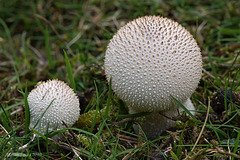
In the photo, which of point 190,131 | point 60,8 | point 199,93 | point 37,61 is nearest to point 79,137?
point 190,131

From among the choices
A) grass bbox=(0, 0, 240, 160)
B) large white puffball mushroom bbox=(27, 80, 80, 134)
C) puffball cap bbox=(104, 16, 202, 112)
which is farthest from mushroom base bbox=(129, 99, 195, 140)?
large white puffball mushroom bbox=(27, 80, 80, 134)

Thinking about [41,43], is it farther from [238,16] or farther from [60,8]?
[238,16]

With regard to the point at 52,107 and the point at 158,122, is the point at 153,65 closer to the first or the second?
the point at 158,122

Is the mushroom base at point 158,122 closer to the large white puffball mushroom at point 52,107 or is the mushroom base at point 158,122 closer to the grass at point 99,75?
the grass at point 99,75

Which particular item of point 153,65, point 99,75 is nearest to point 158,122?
point 153,65

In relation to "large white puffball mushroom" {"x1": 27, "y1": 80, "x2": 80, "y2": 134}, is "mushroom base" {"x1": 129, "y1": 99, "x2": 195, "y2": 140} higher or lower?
lower

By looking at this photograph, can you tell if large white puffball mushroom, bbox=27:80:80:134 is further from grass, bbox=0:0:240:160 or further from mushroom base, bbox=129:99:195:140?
mushroom base, bbox=129:99:195:140

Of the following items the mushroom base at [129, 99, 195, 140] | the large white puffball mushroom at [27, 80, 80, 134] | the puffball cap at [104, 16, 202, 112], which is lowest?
the mushroom base at [129, 99, 195, 140]

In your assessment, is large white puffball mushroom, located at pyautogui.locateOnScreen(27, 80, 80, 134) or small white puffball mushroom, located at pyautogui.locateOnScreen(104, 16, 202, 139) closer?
small white puffball mushroom, located at pyautogui.locateOnScreen(104, 16, 202, 139)
